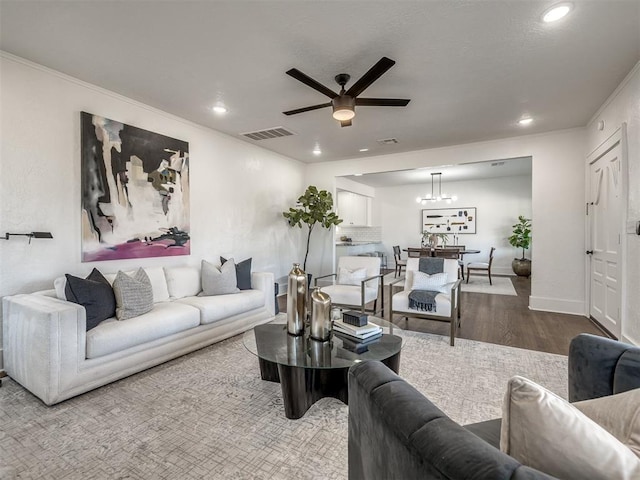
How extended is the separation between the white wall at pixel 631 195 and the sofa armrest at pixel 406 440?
10.9ft

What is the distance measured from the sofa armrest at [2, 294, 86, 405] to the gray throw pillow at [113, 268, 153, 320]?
392 millimetres

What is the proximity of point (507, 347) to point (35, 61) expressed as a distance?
5253 millimetres

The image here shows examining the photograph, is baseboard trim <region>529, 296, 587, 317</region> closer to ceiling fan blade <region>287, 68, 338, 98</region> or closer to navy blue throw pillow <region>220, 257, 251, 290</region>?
navy blue throw pillow <region>220, 257, 251, 290</region>

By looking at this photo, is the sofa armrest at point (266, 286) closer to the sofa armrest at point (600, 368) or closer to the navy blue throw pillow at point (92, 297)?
the navy blue throw pillow at point (92, 297)

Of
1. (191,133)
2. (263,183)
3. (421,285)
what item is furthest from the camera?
(263,183)

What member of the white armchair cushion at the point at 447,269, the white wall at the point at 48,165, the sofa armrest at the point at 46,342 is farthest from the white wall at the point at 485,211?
the sofa armrest at the point at 46,342

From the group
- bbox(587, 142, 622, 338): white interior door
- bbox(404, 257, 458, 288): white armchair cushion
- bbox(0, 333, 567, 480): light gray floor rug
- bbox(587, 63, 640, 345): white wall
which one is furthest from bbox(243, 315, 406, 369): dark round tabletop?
bbox(587, 142, 622, 338): white interior door

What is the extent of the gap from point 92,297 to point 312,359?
6.28 feet

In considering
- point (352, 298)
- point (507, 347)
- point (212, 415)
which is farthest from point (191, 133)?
point (507, 347)

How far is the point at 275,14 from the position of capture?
2.25m

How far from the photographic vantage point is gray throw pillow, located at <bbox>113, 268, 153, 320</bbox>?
2789 millimetres

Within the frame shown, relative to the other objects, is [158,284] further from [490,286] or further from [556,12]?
[490,286]

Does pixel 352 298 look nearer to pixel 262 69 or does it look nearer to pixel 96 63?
pixel 262 69

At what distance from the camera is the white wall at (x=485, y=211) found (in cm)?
870
